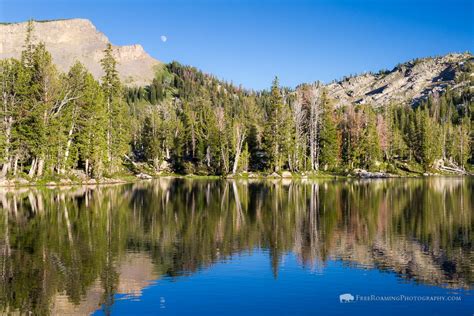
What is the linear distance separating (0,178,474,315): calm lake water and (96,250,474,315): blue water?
0.04m

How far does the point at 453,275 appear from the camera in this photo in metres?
20.8

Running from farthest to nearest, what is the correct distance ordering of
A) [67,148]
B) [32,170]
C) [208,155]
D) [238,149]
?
[208,155] < [238,149] < [67,148] < [32,170]

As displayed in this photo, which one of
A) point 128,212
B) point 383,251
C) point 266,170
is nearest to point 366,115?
point 266,170

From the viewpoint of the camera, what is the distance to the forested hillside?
Answer: 72.6 m

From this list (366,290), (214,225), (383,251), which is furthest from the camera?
(214,225)

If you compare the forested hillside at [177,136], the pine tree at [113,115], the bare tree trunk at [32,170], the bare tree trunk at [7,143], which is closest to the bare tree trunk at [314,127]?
the forested hillside at [177,136]

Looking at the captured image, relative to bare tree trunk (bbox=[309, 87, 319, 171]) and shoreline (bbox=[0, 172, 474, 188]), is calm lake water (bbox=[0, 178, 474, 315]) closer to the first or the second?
shoreline (bbox=[0, 172, 474, 188])

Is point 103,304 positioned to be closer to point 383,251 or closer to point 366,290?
point 366,290

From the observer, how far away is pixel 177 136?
128 m

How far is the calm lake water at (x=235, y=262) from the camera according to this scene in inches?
673

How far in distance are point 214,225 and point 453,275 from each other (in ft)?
58.7

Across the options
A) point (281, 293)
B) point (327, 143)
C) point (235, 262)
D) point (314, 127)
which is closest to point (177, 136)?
point (314, 127)

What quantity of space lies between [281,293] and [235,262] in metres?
5.33

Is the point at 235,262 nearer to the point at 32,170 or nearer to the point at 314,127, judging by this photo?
the point at 32,170
